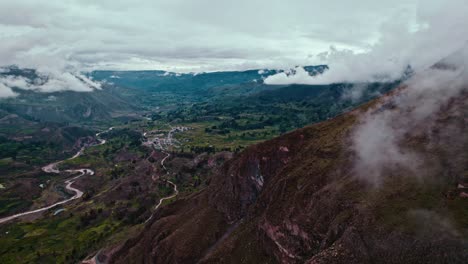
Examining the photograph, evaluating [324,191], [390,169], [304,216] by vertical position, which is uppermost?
[390,169]

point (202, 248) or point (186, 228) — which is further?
point (186, 228)

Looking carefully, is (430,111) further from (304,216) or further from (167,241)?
(167,241)

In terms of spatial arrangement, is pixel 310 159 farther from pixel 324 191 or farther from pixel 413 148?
pixel 413 148

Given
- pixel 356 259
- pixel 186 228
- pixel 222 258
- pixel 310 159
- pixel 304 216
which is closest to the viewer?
pixel 356 259

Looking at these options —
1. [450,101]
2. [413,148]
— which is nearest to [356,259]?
[413,148]

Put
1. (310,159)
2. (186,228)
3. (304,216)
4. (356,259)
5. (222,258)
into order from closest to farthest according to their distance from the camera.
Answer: (356,259)
(304,216)
(222,258)
(310,159)
(186,228)

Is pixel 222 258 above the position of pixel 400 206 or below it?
below

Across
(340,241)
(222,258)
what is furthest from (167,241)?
(340,241)
